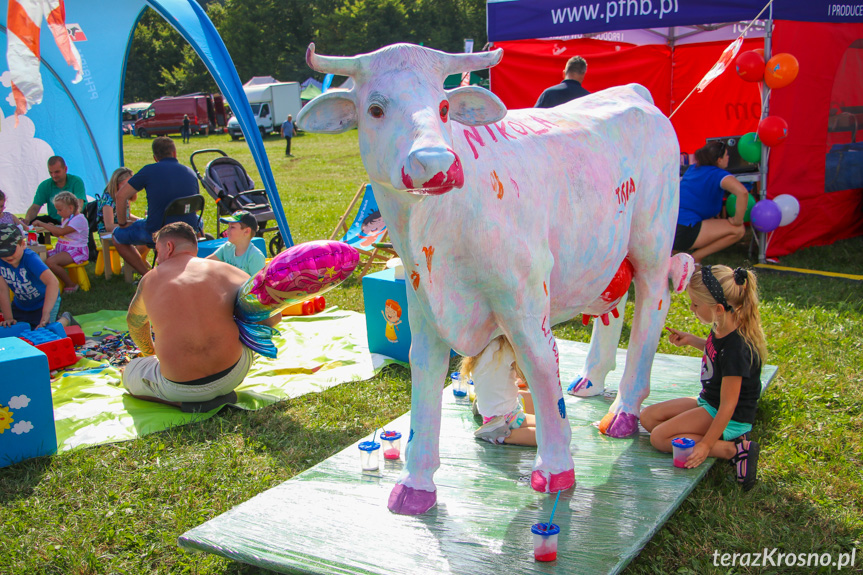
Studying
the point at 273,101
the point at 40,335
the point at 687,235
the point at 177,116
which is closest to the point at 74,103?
the point at 40,335

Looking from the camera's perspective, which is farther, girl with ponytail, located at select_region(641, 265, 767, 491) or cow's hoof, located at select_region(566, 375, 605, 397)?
cow's hoof, located at select_region(566, 375, 605, 397)

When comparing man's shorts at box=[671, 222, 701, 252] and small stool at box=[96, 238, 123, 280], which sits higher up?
man's shorts at box=[671, 222, 701, 252]

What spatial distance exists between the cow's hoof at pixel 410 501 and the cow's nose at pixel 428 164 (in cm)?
156

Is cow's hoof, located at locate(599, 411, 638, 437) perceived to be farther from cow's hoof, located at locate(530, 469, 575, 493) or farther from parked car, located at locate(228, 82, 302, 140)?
parked car, located at locate(228, 82, 302, 140)

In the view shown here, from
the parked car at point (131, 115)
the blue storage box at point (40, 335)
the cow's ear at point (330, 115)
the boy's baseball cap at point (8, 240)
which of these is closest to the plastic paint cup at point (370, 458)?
the cow's ear at point (330, 115)

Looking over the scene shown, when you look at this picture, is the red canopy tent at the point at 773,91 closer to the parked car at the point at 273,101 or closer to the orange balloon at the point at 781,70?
the orange balloon at the point at 781,70

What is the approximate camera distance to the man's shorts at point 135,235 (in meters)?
7.45

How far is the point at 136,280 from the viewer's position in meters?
8.17

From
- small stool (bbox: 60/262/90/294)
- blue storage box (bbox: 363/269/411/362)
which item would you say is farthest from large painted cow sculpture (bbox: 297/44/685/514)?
small stool (bbox: 60/262/90/294)

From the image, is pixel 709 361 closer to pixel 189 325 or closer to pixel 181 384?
pixel 189 325

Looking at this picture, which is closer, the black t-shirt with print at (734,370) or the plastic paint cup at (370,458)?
the black t-shirt with print at (734,370)

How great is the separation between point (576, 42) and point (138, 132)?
34427mm

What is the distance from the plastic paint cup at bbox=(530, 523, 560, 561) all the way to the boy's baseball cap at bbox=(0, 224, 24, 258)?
17.0 feet

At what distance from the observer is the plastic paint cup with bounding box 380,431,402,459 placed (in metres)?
3.52
